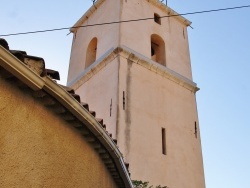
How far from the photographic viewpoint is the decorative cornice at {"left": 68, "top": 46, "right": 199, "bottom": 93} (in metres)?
12.0

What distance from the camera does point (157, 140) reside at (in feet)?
36.1

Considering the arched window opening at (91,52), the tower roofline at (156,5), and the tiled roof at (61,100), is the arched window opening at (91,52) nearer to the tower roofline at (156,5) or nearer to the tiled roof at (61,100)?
the tower roofline at (156,5)

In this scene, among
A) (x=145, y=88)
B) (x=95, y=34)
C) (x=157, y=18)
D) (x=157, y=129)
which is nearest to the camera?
(x=157, y=129)

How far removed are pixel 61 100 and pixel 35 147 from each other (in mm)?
506

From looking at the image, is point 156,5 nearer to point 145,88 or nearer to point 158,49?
point 158,49

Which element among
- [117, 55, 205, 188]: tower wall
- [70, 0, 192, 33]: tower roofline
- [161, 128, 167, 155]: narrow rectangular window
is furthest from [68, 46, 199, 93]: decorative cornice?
[70, 0, 192, 33]: tower roofline

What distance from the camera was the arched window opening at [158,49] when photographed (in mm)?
14136

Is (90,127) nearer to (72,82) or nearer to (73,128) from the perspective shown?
(73,128)

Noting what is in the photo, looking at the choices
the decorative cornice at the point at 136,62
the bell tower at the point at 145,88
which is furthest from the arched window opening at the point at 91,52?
the decorative cornice at the point at 136,62

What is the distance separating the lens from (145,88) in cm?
1182

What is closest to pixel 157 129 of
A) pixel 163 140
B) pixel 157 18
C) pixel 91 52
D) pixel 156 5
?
pixel 163 140

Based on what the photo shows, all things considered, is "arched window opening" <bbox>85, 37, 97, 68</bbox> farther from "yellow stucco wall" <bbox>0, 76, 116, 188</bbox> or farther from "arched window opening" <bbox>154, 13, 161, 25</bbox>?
"yellow stucco wall" <bbox>0, 76, 116, 188</bbox>

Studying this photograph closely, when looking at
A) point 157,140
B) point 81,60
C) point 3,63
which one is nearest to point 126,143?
point 157,140

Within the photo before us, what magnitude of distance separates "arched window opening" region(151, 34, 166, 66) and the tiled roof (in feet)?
32.2
